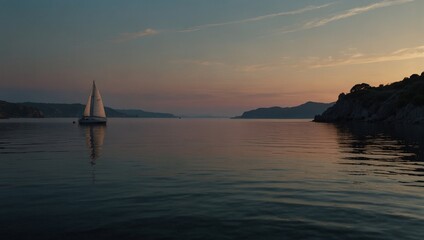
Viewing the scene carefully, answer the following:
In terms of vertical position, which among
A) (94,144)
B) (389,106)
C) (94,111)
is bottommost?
(94,144)

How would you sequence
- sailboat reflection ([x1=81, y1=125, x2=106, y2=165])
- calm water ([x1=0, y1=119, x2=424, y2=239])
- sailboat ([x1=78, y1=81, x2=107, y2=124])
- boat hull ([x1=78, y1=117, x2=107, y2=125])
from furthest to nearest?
boat hull ([x1=78, y1=117, x2=107, y2=125]) < sailboat ([x1=78, y1=81, x2=107, y2=124]) < sailboat reflection ([x1=81, y1=125, x2=106, y2=165]) < calm water ([x1=0, y1=119, x2=424, y2=239])

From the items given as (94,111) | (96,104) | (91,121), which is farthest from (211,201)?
(94,111)

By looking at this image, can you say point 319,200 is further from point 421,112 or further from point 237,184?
point 421,112

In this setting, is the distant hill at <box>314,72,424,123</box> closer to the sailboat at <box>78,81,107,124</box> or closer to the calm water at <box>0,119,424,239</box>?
the calm water at <box>0,119,424,239</box>

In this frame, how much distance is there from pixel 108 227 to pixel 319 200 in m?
10.1

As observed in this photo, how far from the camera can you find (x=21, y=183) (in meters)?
21.9

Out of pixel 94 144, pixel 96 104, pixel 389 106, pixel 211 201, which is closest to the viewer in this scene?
pixel 211 201

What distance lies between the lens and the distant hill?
5143 inches

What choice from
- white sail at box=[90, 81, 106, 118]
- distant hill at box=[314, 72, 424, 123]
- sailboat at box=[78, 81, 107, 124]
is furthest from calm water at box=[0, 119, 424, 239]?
sailboat at box=[78, 81, 107, 124]

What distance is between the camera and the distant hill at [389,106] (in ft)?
429

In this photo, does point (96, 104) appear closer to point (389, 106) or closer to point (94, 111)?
point (94, 111)

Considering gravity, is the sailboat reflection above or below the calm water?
below

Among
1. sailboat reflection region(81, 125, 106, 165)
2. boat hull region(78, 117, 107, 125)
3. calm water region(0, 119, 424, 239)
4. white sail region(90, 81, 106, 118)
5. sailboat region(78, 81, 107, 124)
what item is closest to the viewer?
calm water region(0, 119, 424, 239)

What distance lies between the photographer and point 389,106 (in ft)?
512
